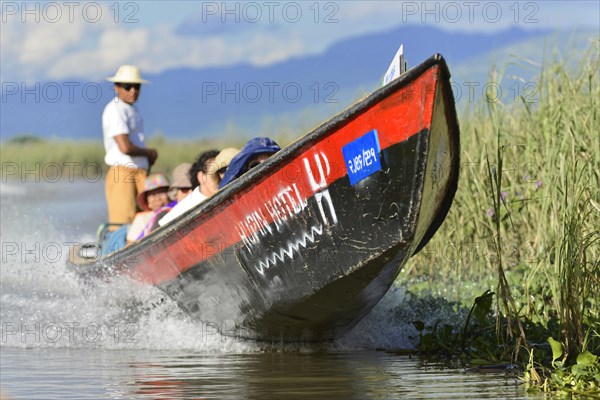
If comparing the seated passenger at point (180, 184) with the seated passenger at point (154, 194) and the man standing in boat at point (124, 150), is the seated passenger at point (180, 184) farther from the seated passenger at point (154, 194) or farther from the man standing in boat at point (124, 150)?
the man standing in boat at point (124, 150)

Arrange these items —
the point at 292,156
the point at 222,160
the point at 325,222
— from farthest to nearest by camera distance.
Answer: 1. the point at 222,160
2. the point at 325,222
3. the point at 292,156

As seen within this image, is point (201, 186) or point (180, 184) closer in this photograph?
point (201, 186)

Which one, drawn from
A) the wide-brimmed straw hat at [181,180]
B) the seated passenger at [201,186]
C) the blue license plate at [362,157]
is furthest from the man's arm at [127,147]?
the blue license plate at [362,157]

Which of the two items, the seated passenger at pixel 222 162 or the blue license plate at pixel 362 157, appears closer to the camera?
the blue license plate at pixel 362 157

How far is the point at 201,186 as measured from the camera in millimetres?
10430

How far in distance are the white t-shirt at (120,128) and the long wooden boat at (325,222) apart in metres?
3.04

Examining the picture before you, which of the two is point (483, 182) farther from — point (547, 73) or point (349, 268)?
point (349, 268)

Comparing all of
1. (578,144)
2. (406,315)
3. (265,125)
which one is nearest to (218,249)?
(406,315)

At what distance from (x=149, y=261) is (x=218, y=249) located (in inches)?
33.1

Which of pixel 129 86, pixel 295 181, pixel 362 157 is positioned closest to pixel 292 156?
pixel 295 181

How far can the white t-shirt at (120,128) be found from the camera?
12414 millimetres

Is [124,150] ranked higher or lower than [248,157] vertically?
higher

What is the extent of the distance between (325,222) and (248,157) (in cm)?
131

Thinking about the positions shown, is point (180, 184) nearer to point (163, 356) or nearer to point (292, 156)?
point (163, 356)
